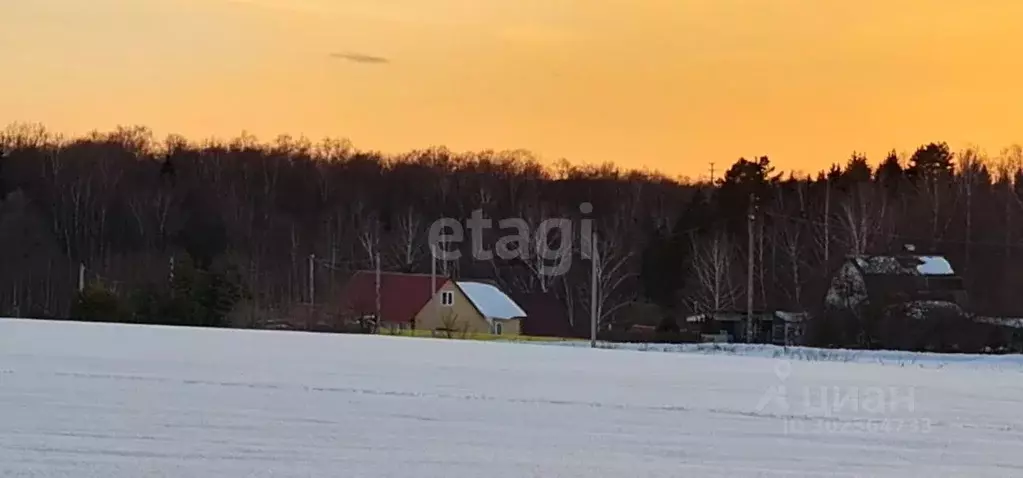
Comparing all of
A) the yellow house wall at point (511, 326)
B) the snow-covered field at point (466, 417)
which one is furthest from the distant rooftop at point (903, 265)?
the snow-covered field at point (466, 417)

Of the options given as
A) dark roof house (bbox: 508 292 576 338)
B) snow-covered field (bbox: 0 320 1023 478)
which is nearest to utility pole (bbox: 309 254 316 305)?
dark roof house (bbox: 508 292 576 338)

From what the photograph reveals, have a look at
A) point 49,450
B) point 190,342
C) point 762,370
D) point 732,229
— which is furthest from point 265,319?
point 49,450

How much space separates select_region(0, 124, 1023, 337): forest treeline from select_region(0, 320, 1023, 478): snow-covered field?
71.4 feet

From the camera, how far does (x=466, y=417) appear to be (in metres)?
15.5

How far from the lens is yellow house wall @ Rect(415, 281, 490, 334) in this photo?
53969 mm

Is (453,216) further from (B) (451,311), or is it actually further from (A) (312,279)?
(B) (451,311)

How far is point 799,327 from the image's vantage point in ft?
152

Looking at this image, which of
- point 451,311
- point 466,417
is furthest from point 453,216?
point 466,417

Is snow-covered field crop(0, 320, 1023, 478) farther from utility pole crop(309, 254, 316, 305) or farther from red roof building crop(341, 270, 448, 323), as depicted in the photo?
utility pole crop(309, 254, 316, 305)

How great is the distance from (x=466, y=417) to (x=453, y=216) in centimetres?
5785

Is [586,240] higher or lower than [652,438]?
higher

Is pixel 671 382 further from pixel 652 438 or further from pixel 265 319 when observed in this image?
pixel 265 319

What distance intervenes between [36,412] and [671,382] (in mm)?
11469

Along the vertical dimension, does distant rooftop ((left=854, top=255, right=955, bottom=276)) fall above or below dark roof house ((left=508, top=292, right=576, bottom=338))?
above
